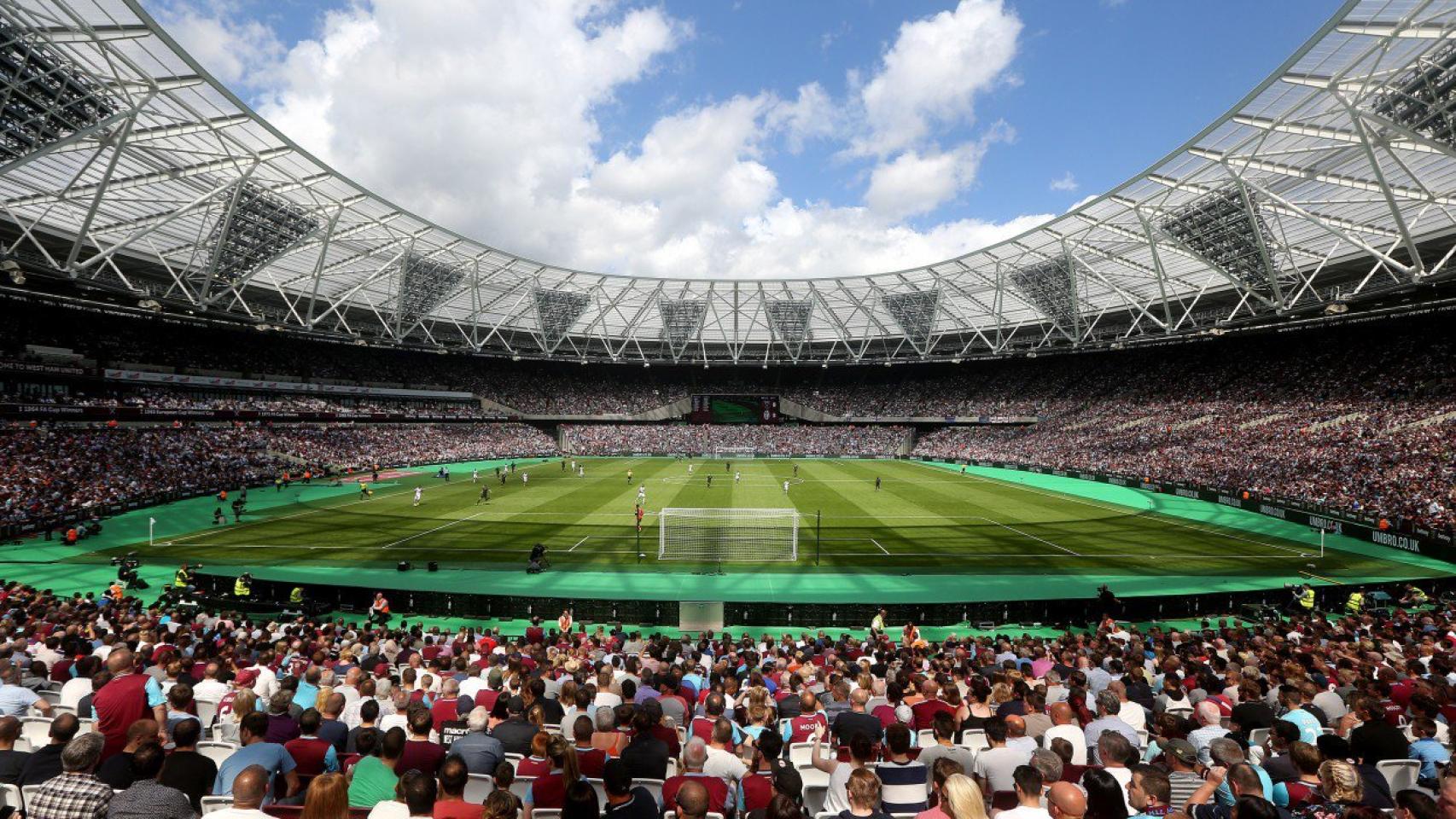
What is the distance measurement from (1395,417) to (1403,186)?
20231 mm

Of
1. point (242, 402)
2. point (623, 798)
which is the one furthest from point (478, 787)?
point (242, 402)

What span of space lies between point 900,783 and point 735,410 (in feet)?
305

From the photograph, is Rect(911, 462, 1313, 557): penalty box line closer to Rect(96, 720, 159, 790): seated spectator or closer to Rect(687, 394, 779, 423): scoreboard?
Rect(96, 720, 159, 790): seated spectator

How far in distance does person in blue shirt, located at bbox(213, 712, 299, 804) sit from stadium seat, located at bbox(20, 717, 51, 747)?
304cm

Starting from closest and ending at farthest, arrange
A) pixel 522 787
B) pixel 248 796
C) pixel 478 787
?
pixel 248 796
pixel 478 787
pixel 522 787

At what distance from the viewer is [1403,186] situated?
29.4 m

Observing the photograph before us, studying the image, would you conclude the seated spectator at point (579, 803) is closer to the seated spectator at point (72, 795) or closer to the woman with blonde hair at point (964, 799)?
the woman with blonde hair at point (964, 799)

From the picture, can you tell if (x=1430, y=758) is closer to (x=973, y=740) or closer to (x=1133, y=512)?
(x=973, y=740)

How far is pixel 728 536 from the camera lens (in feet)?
96.6

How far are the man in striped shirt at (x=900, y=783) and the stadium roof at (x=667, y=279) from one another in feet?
98.1

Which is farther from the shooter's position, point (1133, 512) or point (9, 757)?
point (1133, 512)

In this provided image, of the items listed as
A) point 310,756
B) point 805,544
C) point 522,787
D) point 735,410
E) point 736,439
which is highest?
point 735,410

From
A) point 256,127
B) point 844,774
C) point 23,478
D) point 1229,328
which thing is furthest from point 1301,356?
point 23,478

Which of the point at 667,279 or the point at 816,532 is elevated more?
the point at 667,279
